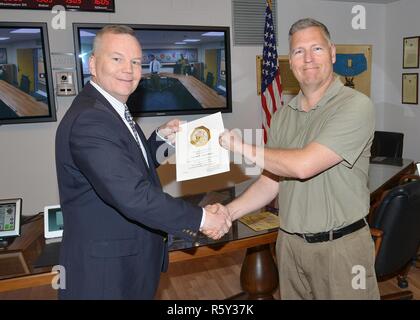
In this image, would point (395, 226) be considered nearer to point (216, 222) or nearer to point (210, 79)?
point (216, 222)

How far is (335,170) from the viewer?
1554mm

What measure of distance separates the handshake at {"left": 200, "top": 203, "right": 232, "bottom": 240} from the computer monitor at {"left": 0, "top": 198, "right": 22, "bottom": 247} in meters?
1.15

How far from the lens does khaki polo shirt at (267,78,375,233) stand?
149 centimetres

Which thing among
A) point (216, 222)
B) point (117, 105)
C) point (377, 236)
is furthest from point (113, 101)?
point (377, 236)

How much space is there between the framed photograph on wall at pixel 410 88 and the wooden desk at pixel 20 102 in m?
4.44

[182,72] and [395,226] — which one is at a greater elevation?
[182,72]

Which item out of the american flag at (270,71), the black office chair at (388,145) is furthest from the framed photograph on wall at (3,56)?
the black office chair at (388,145)

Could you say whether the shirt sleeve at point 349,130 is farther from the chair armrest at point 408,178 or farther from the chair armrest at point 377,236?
the chair armrest at point 408,178

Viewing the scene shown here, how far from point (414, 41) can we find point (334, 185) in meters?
4.23

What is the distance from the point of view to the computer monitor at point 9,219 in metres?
2.13

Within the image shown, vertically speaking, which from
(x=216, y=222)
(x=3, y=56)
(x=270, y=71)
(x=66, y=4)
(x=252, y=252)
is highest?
(x=66, y=4)

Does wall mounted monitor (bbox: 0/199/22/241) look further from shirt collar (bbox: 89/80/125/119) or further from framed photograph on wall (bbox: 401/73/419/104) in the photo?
framed photograph on wall (bbox: 401/73/419/104)

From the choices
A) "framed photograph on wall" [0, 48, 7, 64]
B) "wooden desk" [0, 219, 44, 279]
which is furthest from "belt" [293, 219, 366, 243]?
"framed photograph on wall" [0, 48, 7, 64]

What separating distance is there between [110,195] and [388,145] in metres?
3.81
